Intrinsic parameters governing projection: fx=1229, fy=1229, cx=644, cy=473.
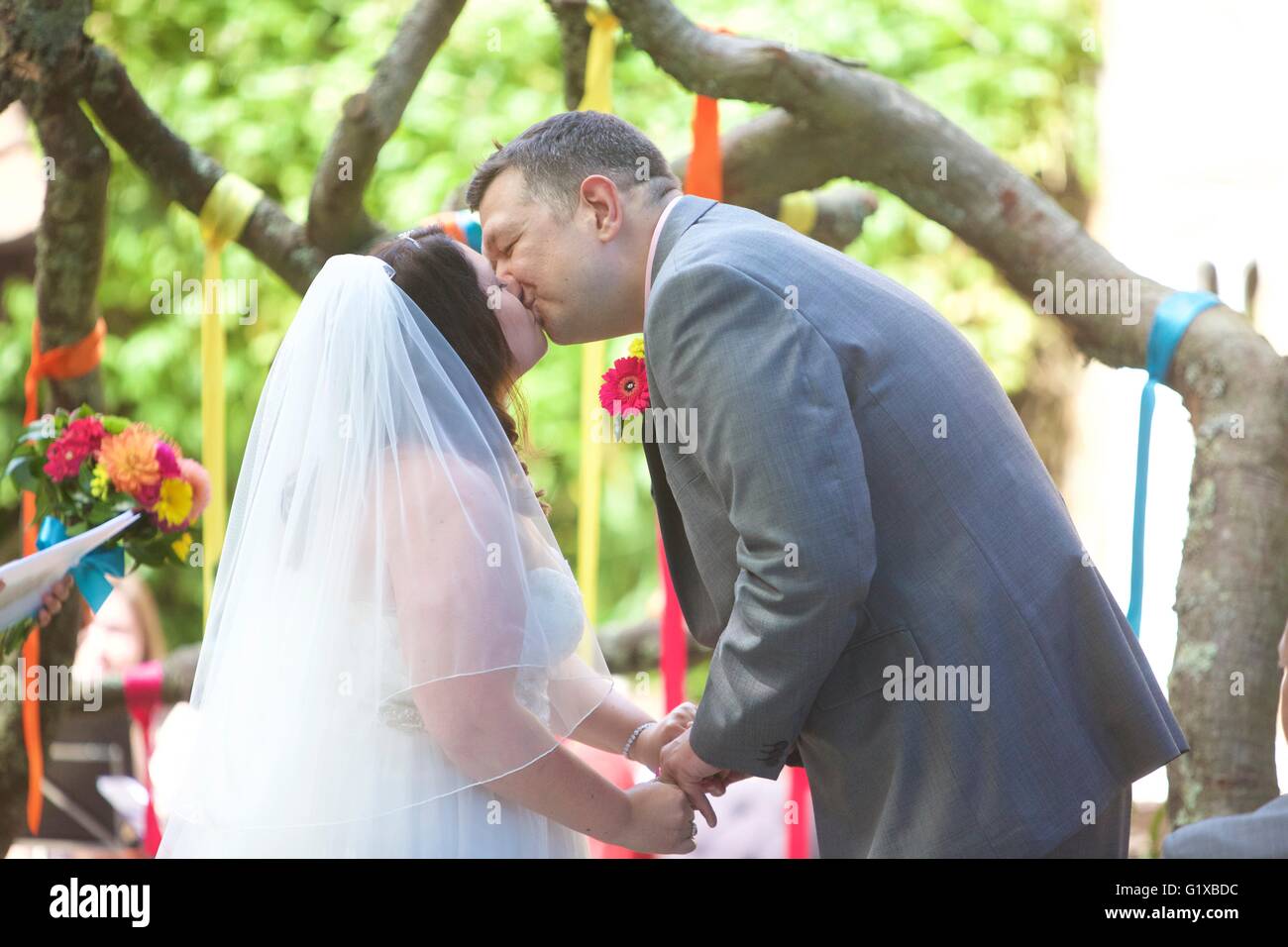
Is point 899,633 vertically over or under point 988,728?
over

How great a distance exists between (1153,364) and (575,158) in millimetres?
1941

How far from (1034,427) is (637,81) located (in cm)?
273

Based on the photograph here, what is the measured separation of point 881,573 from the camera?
199 centimetres

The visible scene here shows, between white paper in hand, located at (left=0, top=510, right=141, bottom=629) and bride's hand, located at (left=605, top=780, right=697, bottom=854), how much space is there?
1.84 m

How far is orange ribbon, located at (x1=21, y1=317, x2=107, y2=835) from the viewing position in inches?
151

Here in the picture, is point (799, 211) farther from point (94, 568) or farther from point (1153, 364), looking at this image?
point (94, 568)

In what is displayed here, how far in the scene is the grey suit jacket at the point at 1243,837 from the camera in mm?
1554

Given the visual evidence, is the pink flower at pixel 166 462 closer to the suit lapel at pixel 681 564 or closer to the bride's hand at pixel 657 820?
the suit lapel at pixel 681 564

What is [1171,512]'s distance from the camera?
5.16m

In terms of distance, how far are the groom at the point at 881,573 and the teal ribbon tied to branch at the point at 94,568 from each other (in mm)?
2014

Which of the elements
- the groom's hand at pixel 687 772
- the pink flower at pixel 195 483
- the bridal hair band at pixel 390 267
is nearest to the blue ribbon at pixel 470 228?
the pink flower at pixel 195 483
